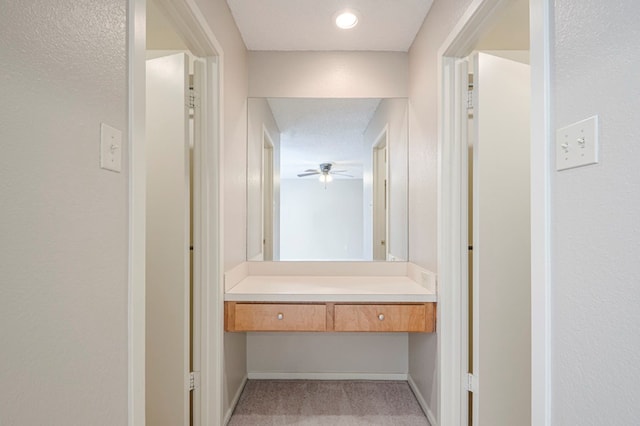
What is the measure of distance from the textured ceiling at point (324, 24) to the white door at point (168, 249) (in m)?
0.64

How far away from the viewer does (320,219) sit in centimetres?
284

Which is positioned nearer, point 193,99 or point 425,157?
point 193,99

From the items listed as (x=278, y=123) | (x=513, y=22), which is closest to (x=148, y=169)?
(x=278, y=123)

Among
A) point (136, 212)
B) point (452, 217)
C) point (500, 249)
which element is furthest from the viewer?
point (452, 217)

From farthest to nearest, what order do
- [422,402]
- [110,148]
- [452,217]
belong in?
[422,402], [452,217], [110,148]

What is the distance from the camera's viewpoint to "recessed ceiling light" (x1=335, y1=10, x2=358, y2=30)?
7.39 feet

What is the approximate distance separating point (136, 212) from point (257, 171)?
1.74 m

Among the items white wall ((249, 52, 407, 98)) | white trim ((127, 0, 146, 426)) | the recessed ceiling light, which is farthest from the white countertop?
the recessed ceiling light

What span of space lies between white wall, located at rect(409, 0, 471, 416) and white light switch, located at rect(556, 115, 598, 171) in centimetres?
106

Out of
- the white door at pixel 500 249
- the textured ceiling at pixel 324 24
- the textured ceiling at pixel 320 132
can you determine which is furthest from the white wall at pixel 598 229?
the textured ceiling at pixel 320 132

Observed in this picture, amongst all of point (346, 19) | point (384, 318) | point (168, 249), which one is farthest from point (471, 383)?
point (346, 19)

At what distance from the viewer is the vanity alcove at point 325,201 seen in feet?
9.03

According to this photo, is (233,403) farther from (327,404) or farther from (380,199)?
(380,199)

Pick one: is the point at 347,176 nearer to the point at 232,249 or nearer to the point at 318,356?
the point at 232,249
